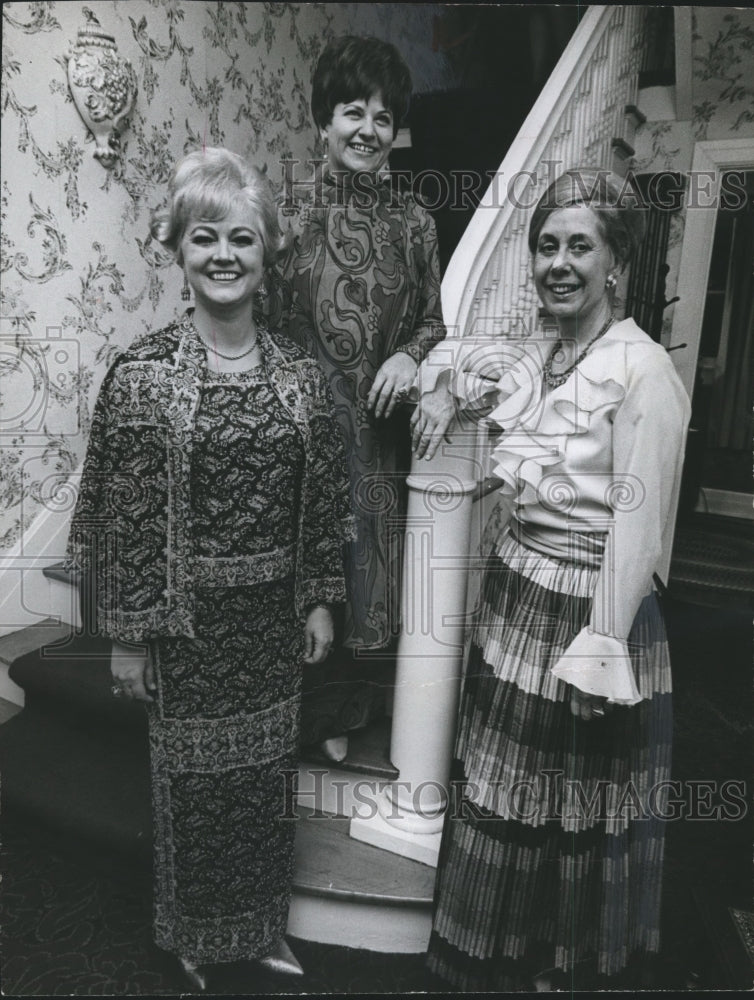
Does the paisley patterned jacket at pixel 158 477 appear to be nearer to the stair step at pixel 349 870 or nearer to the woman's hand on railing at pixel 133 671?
the woman's hand on railing at pixel 133 671

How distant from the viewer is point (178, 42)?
4.57 feet

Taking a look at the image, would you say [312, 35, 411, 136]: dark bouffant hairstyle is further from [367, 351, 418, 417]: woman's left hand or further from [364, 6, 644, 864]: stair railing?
[367, 351, 418, 417]: woman's left hand

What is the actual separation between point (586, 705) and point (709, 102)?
104 centimetres

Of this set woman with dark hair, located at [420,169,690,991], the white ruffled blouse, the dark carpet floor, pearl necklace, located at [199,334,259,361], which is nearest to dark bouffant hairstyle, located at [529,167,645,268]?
woman with dark hair, located at [420,169,690,991]

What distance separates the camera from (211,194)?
1209 millimetres

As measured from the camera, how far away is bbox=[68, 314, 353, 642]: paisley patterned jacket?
4.13ft

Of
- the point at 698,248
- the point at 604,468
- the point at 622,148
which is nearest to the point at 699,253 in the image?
the point at 698,248

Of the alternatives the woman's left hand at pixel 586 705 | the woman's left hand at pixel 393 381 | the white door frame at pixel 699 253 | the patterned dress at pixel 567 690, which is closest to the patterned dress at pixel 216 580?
the woman's left hand at pixel 393 381

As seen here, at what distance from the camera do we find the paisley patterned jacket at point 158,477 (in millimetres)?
1258

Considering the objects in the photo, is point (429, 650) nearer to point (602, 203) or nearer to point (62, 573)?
point (62, 573)

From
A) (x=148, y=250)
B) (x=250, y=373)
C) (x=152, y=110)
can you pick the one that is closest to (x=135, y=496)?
(x=250, y=373)

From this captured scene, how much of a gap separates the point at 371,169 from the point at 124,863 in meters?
1.35

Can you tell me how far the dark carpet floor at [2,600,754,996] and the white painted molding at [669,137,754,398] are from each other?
1.48 ft

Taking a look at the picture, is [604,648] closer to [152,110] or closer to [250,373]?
[250,373]
